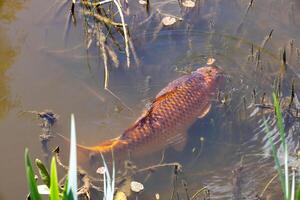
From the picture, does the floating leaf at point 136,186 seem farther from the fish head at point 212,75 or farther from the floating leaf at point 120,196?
the fish head at point 212,75

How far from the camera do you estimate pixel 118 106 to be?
3617 millimetres

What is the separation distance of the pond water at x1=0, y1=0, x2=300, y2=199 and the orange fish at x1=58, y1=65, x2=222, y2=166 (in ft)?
0.33

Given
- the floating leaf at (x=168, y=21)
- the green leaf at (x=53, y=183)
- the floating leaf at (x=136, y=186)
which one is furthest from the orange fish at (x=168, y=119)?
the green leaf at (x=53, y=183)

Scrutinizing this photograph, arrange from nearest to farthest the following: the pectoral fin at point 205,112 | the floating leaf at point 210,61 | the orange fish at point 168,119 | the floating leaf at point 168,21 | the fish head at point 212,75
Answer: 1. the orange fish at point 168,119
2. the pectoral fin at point 205,112
3. the fish head at point 212,75
4. the floating leaf at point 210,61
5. the floating leaf at point 168,21

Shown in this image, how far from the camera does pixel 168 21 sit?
13.7 feet

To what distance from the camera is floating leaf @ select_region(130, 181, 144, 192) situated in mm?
3085

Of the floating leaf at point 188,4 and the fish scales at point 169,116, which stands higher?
the floating leaf at point 188,4

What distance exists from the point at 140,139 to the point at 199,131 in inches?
18.6

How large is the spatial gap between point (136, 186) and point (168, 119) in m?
0.52

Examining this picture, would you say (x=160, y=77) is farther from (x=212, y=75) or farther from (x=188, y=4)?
(x=188, y=4)

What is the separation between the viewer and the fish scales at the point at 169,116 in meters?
3.26

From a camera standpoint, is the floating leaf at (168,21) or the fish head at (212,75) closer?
the fish head at (212,75)

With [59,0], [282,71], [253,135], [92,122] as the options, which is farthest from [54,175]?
[59,0]

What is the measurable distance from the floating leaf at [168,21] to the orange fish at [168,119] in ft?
2.07
